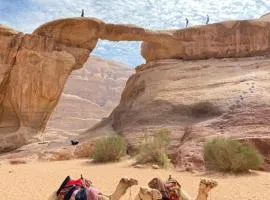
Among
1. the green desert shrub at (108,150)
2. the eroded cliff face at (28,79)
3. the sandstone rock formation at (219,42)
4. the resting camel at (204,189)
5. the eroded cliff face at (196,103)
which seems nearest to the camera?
the resting camel at (204,189)

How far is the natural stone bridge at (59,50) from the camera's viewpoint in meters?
24.4

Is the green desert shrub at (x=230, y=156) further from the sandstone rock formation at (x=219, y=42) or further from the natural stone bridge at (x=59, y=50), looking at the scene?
the natural stone bridge at (x=59, y=50)

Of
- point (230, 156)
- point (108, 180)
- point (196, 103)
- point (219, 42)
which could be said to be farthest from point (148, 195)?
point (219, 42)

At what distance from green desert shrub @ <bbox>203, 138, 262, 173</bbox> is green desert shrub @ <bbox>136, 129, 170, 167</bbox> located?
2.06 meters

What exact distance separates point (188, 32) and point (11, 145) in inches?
519

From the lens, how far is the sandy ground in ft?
34.5

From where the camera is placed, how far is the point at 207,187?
6711 mm

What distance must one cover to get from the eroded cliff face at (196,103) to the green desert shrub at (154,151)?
0.68m

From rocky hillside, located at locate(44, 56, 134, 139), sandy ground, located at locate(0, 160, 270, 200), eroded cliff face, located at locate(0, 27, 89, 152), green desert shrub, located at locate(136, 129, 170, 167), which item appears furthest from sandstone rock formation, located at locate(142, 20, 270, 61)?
rocky hillside, located at locate(44, 56, 134, 139)

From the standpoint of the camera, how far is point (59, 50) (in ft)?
83.4

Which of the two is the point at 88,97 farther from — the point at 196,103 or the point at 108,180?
the point at 108,180

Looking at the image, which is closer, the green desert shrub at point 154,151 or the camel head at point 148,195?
the camel head at point 148,195

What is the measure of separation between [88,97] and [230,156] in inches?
2820

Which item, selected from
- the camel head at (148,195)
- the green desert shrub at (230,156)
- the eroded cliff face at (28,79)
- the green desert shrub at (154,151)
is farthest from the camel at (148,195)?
the eroded cliff face at (28,79)
